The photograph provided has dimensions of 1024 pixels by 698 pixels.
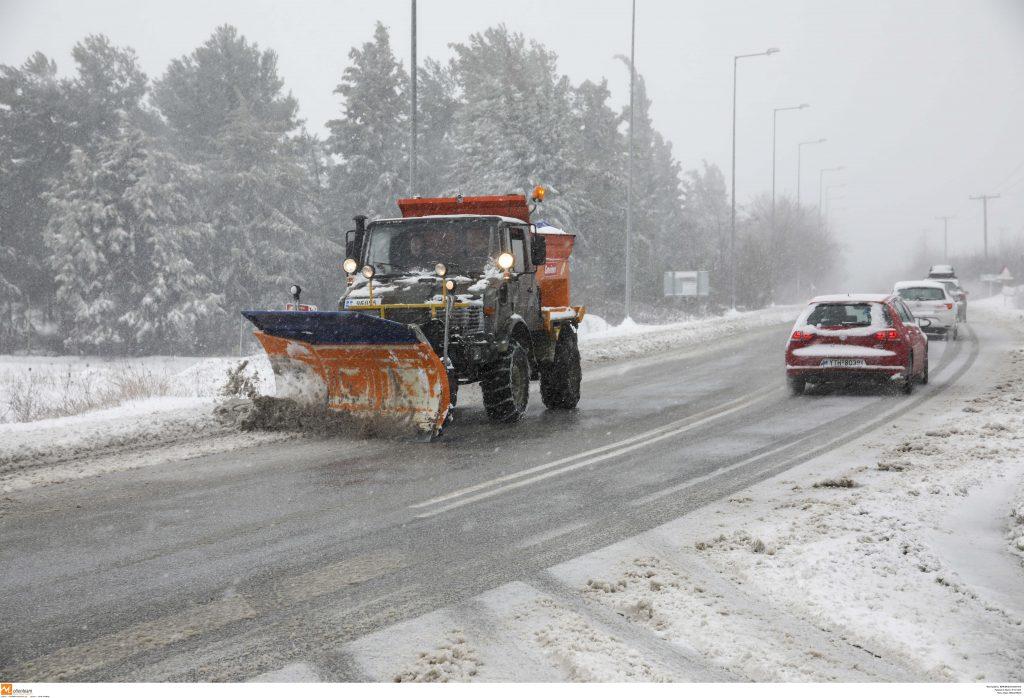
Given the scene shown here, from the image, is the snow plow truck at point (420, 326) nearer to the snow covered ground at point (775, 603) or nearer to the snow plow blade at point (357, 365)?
the snow plow blade at point (357, 365)

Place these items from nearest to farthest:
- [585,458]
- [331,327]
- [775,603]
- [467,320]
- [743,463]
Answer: [775,603]
[743,463]
[585,458]
[331,327]
[467,320]

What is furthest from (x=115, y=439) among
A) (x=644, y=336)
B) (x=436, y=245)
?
(x=644, y=336)

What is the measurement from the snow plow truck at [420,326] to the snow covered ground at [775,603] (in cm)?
361

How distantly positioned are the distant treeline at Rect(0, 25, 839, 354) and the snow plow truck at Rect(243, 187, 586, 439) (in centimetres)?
3520

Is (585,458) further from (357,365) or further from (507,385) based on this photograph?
(357,365)

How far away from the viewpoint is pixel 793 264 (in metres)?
73.8

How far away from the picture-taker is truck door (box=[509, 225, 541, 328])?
430 inches

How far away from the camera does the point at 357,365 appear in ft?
32.9

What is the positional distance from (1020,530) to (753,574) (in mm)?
2209

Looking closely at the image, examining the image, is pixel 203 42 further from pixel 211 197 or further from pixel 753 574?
pixel 753 574

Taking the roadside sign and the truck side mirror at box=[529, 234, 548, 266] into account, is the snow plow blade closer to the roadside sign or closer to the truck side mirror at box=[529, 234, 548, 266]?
the truck side mirror at box=[529, 234, 548, 266]

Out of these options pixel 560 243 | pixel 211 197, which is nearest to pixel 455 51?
pixel 211 197

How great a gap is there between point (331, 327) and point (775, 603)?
19.3 feet
